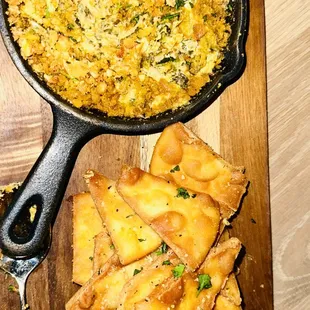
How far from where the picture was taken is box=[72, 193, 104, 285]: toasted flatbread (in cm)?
216

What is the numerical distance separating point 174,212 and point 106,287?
345mm

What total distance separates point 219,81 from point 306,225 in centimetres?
77

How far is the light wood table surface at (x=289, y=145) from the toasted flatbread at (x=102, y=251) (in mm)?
537

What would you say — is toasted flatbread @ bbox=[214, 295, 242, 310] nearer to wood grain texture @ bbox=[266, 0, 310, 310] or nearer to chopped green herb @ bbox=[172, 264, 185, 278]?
chopped green herb @ bbox=[172, 264, 185, 278]

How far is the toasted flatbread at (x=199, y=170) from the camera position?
2.13 metres

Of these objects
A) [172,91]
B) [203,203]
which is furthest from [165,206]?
[172,91]

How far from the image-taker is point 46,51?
1924mm

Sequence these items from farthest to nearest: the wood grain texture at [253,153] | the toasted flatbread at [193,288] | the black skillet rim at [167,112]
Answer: the wood grain texture at [253,153], the toasted flatbread at [193,288], the black skillet rim at [167,112]

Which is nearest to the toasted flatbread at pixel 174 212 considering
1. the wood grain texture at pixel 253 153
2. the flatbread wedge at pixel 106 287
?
the flatbread wedge at pixel 106 287

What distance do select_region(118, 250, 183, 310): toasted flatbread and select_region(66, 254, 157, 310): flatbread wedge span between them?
49mm

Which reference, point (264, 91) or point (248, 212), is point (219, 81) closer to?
point (264, 91)

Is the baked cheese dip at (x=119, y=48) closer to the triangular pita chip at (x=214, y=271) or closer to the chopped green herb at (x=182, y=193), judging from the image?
the chopped green herb at (x=182, y=193)

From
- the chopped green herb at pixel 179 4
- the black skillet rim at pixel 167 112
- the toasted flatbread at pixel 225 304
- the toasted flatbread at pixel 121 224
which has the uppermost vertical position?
the chopped green herb at pixel 179 4

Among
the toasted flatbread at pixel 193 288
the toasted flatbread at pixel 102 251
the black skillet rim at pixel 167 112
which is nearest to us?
the black skillet rim at pixel 167 112
